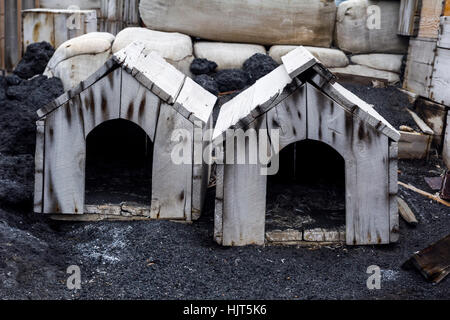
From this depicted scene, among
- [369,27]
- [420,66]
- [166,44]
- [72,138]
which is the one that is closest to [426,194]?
[420,66]

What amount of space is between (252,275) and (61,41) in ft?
19.3

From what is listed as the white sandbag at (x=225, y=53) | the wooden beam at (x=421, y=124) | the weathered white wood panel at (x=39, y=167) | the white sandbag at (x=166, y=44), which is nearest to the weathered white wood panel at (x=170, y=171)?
the weathered white wood panel at (x=39, y=167)

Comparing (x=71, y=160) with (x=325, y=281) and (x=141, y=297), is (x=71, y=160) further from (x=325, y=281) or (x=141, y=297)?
(x=325, y=281)

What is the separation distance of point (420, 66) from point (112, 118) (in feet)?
13.7

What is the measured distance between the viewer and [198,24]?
7727 millimetres

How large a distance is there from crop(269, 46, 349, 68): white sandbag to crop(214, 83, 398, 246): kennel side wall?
3732 millimetres

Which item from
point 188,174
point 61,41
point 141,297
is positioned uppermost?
point 61,41

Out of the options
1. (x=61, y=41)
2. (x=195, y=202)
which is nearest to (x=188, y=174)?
(x=195, y=202)

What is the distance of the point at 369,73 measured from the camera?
25.4ft

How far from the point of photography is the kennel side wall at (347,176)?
157 inches

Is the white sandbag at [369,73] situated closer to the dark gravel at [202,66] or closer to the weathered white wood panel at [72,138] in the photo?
the dark gravel at [202,66]

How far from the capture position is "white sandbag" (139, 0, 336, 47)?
7.67 m

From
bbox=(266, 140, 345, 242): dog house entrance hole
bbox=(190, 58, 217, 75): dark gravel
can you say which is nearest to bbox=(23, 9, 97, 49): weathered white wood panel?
bbox=(190, 58, 217, 75): dark gravel

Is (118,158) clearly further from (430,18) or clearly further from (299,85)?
(430,18)
